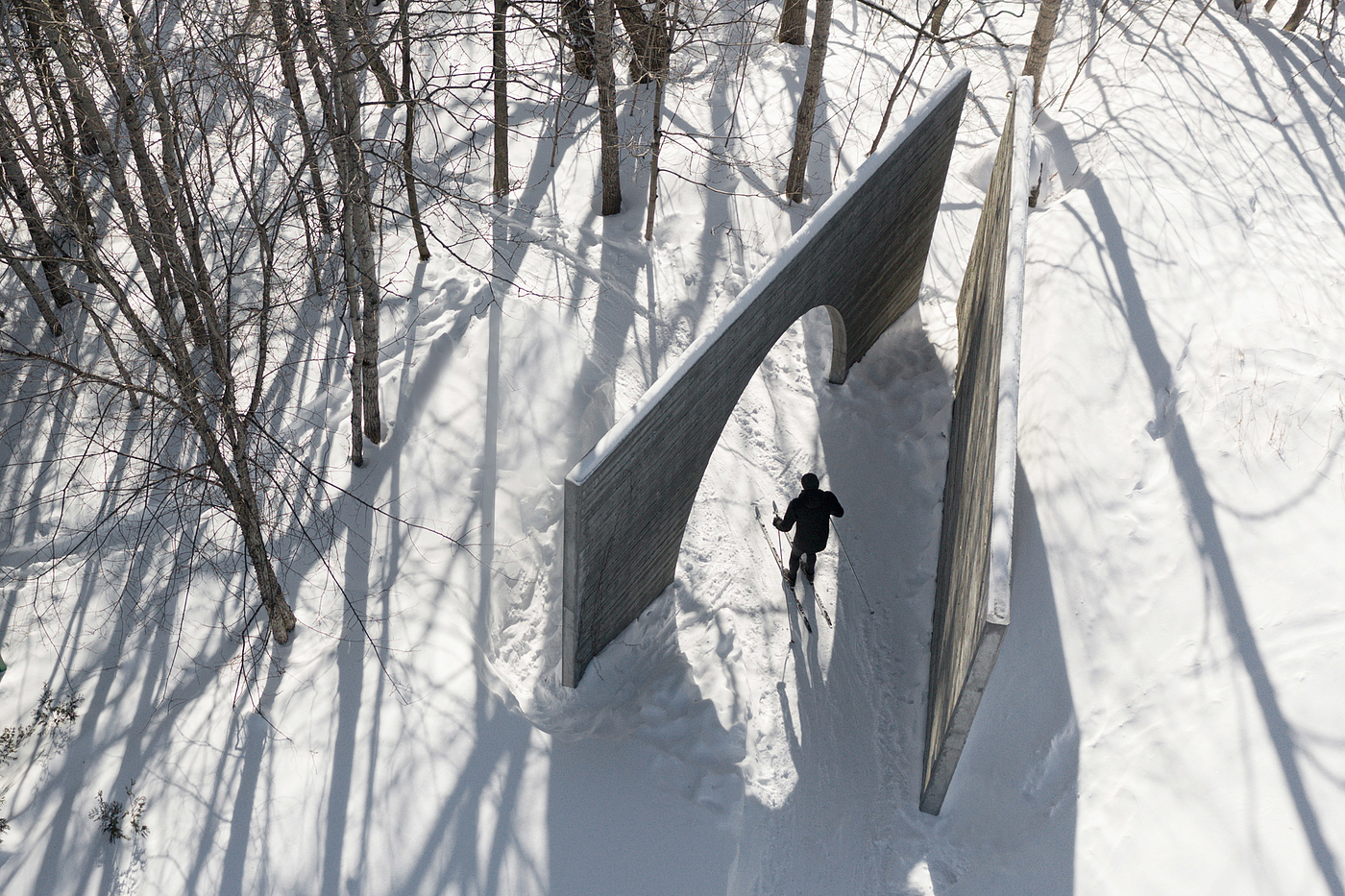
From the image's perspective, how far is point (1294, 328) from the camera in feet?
26.9

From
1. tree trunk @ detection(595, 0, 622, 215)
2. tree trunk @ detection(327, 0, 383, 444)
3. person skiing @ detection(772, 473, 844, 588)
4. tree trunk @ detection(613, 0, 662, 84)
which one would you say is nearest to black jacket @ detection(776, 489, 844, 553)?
person skiing @ detection(772, 473, 844, 588)

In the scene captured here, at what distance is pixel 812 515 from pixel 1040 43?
8736mm

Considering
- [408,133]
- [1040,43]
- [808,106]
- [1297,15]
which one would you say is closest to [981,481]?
[408,133]

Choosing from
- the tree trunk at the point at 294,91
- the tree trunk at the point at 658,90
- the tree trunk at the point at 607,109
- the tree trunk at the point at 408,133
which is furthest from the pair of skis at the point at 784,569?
the tree trunk at the point at 294,91

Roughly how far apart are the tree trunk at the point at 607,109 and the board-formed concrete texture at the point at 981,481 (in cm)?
430

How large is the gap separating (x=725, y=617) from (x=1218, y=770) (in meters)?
3.82

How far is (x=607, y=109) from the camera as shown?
1061cm

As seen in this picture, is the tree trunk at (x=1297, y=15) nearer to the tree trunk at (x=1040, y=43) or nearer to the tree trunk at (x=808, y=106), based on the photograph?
the tree trunk at (x=1040, y=43)

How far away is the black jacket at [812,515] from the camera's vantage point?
26.1 ft

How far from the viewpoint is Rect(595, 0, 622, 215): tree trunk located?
961 centimetres

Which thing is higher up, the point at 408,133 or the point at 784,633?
the point at 408,133

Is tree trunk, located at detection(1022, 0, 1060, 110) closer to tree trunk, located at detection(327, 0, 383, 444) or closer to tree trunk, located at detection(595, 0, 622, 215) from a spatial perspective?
tree trunk, located at detection(595, 0, 622, 215)

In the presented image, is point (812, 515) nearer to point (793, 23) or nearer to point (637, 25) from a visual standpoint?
point (637, 25)

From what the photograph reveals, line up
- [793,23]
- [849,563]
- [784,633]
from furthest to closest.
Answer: [793,23] → [849,563] → [784,633]
